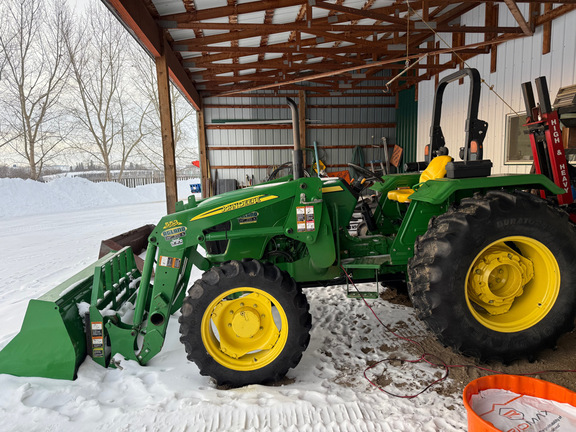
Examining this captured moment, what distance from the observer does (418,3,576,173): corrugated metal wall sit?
589 cm

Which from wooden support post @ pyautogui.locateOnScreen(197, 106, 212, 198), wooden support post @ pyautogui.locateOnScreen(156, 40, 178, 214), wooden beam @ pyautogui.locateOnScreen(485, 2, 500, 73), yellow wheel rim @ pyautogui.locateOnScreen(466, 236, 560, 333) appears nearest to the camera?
yellow wheel rim @ pyautogui.locateOnScreen(466, 236, 560, 333)

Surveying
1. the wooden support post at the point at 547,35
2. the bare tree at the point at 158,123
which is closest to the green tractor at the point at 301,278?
the wooden support post at the point at 547,35

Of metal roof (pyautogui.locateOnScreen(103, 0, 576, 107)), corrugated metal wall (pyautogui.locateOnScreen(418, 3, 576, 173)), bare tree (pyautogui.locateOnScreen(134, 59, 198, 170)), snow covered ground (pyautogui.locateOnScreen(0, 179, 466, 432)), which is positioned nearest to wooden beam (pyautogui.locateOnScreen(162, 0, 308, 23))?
metal roof (pyautogui.locateOnScreen(103, 0, 576, 107))

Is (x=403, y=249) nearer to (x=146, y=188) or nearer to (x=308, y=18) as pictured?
(x=308, y=18)

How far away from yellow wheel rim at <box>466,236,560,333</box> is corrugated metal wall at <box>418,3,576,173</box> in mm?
4749

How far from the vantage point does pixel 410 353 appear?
2.75m

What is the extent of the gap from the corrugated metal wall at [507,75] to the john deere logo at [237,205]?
5.76 metres

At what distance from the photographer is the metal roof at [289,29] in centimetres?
567

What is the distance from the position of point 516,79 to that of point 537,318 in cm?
612

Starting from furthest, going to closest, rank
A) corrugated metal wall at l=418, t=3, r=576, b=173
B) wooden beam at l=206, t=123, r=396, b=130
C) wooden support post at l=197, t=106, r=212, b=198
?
wooden beam at l=206, t=123, r=396, b=130, wooden support post at l=197, t=106, r=212, b=198, corrugated metal wall at l=418, t=3, r=576, b=173

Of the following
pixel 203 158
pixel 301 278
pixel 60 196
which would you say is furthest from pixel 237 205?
pixel 60 196

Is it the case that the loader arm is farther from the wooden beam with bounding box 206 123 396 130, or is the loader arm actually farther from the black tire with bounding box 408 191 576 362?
the wooden beam with bounding box 206 123 396 130

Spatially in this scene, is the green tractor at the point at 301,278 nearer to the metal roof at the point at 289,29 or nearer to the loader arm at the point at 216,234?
the loader arm at the point at 216,234


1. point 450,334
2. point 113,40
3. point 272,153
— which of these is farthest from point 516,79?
point 113,40
